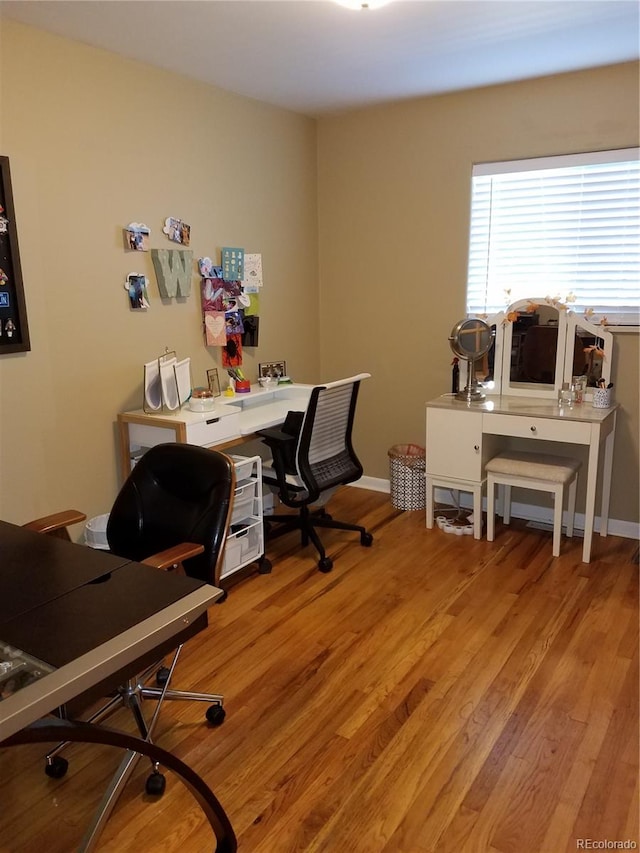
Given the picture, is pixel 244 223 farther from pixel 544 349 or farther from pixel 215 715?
pixel 215 715

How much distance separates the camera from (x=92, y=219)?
2957mm

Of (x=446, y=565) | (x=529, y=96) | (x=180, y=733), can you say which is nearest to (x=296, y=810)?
(x=180, y=733)

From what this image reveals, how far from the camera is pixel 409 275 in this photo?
13.6 feet

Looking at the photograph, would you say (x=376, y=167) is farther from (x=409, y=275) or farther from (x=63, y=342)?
(x=63, y=342)

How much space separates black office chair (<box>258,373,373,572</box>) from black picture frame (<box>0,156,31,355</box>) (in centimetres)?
122

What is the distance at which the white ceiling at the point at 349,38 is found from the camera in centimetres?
248

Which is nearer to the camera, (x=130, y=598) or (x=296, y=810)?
(x=130, y=598)

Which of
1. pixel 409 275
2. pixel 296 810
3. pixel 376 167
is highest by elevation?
pixel 376 167

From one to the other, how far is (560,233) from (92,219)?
2.49 metres

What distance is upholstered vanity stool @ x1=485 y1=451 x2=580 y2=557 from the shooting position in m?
3.31

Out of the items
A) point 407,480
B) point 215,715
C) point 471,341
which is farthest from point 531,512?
point 215,715

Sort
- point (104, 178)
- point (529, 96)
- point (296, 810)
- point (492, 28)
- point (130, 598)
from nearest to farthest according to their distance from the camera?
point (130, 598), point (296, 810), point (492, 28), point (104, 178), point (529, 96)

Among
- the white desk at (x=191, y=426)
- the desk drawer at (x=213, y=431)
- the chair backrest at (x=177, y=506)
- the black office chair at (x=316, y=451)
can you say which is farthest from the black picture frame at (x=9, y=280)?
the black office chair at (x=316, y=451)

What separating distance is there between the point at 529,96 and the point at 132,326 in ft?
8.22
